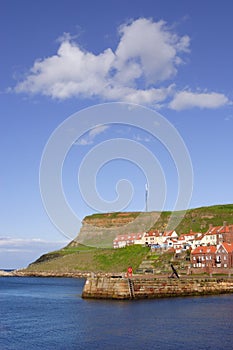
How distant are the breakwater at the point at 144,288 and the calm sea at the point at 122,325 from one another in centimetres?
354

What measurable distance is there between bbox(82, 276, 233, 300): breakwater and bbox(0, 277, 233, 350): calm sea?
11.6ft

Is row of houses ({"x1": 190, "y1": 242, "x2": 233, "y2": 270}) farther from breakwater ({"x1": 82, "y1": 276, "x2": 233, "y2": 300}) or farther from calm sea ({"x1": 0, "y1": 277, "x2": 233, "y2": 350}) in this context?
calm sea ({"x1": 0, "y1": 277, "x2": 233, "y2": 350})

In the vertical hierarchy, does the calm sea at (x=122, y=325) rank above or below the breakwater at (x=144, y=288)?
below

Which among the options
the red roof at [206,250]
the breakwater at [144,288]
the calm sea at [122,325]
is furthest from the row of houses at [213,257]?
the calm sea at [122,325]

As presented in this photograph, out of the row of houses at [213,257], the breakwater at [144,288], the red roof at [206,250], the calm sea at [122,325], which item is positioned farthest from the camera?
the red roof at [206,250]

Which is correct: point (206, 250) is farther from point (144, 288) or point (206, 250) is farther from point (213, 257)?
point (144, 288)

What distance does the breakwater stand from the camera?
84125 mm

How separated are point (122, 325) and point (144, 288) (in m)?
27.5

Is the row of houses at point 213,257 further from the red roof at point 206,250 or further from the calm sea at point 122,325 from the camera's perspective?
the calm sea at point 122,325

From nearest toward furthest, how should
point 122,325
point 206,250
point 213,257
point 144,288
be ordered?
1. point 122,325
2. point 144,288
3. point 213,257
4. point 206,250

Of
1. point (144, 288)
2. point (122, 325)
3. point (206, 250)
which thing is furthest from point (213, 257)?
point (122, 325)

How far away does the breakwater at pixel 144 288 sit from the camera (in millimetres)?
84125

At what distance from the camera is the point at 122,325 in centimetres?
5841

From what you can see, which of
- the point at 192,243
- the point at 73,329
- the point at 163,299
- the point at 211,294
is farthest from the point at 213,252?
the point at 73,329
